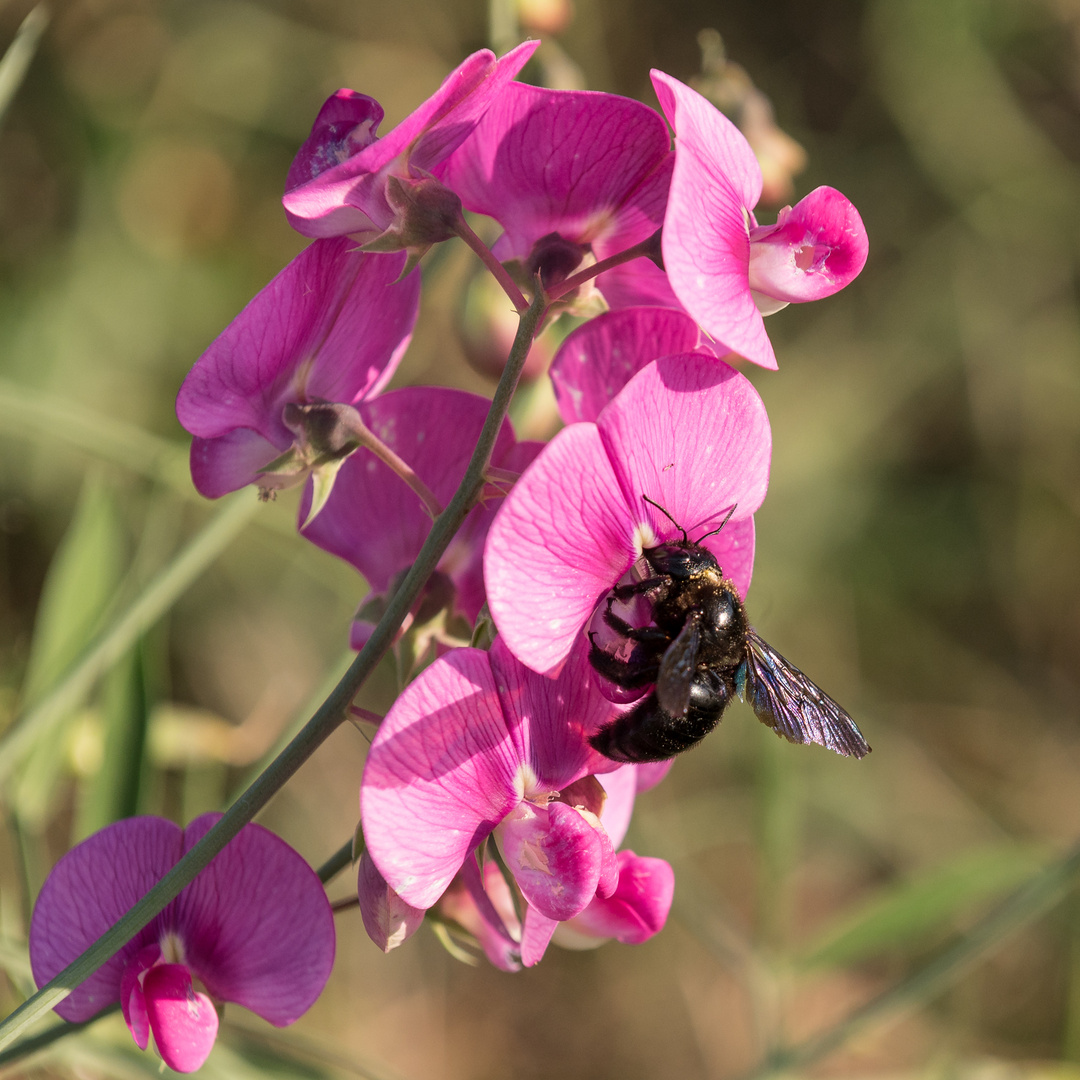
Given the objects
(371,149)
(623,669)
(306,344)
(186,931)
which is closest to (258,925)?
(186,931)

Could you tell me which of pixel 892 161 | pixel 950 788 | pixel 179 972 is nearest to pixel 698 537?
pixel 179 972

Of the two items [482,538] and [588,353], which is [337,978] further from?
[588,353]

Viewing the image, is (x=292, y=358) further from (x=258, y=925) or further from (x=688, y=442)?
(x=258, y=925)

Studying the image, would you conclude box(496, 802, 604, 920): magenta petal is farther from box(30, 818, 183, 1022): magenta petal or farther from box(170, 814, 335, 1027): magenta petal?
box(30, 818, 183, 1022): magenta petal

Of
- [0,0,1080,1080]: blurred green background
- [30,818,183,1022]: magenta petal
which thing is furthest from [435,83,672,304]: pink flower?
[0,0,1080,1080]: blurred green background

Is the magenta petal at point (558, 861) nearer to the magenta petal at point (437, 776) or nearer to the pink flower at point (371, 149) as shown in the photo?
the magenta petal at point (437, 776)

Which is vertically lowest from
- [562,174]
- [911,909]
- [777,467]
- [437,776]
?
[777,467]
